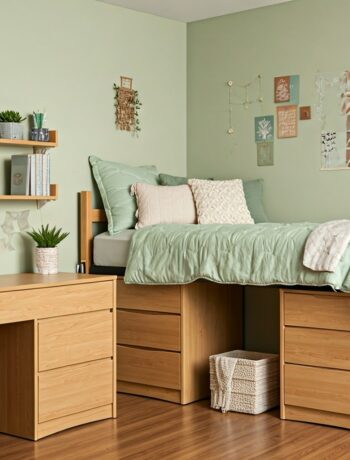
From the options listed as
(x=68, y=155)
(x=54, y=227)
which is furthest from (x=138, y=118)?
(x=54, y=227)

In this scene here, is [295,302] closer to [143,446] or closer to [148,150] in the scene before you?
[143,446]

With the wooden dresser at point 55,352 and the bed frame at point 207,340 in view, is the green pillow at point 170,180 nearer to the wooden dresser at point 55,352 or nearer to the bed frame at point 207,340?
the bed frame at point 207,340

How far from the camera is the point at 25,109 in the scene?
4.02 metres

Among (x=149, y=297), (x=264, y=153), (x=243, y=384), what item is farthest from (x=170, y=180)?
(x=243, y=384)

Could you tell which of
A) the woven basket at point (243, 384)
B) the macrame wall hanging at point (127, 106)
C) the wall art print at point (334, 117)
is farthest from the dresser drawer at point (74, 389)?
the wall art print at point (334, 117)

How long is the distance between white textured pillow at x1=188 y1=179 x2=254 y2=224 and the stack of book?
0.90 metres

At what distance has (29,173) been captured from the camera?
12.6 feet

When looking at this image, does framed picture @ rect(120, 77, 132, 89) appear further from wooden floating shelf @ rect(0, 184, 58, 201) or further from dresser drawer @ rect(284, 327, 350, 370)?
dresser drawer @ rect(284, 327, 350, 370)

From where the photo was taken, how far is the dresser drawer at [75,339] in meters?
3.37

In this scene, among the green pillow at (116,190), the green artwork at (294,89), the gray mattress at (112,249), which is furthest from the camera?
the green artwork at (294,89)

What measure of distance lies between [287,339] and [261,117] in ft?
5.14

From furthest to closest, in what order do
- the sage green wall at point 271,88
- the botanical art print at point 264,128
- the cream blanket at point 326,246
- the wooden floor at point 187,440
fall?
the botanical art print at point 264,128 < the sage green wall at point 271,88 < the cream blanket at point 326,246 < the wooden floor at point 187,440

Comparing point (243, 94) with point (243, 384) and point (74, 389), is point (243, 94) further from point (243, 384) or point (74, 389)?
point (74, 389)

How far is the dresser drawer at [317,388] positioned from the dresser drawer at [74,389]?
2.75 feet
